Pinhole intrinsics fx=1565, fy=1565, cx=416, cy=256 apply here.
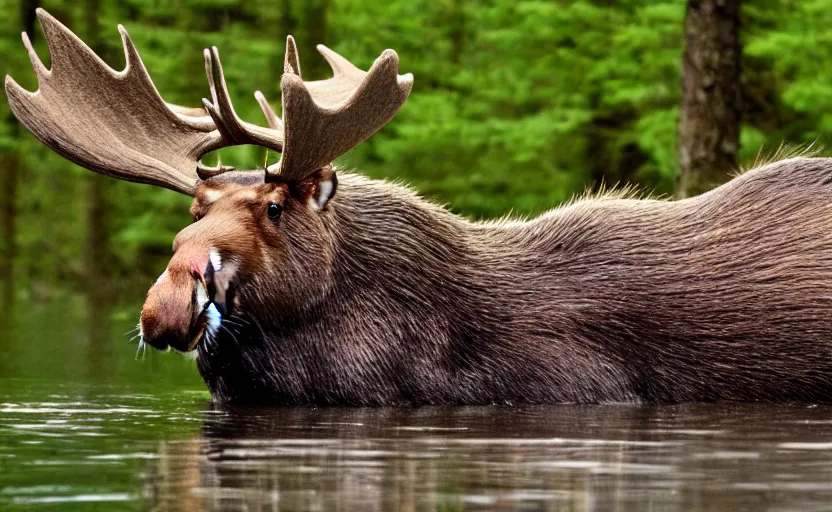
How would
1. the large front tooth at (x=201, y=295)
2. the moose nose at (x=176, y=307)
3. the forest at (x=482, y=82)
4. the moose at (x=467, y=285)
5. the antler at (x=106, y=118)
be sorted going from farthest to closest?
the forest at (x=482, y=82) → the antler at (x=106, y=118) → the moose at (x=467, y=285) → the large front tooth at (x=201, y=295) → the moose nose at (x=176, y=307)

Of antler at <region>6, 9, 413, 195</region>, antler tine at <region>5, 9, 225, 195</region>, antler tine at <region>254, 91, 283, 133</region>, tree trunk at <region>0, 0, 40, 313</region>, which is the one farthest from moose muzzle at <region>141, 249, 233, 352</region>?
tree trunk at <region>0, 0, 40, 313</region>

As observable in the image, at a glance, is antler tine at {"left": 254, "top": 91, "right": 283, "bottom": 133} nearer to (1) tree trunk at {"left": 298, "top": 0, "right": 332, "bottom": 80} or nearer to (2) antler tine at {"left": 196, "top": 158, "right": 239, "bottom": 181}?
(2) antler tine at {"left": 196, "top": 158, "right": 239, "bottom": 181}

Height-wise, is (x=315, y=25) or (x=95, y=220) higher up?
(x=315, y=25)

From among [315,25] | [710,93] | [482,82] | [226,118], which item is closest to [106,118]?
[226,118]

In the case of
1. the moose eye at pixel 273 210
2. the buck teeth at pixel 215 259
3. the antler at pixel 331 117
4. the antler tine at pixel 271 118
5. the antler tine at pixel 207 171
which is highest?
the antler tine at pixel 271 118

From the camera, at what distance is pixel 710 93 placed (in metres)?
13.6

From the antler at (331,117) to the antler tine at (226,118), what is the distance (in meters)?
0.32

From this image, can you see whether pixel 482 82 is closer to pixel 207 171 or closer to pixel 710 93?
pixel 710 93

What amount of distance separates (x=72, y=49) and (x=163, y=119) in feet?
2.01

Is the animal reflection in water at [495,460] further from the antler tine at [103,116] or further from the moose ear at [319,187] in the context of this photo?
the antler tine at [103,116]

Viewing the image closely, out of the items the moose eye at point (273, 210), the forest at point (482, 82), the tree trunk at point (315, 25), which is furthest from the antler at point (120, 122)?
the tree trunk at point (315, 25)

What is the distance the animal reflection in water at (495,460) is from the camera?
4.24m

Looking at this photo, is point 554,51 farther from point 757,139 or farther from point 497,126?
point 757,139

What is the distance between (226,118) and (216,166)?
299 millimetres
